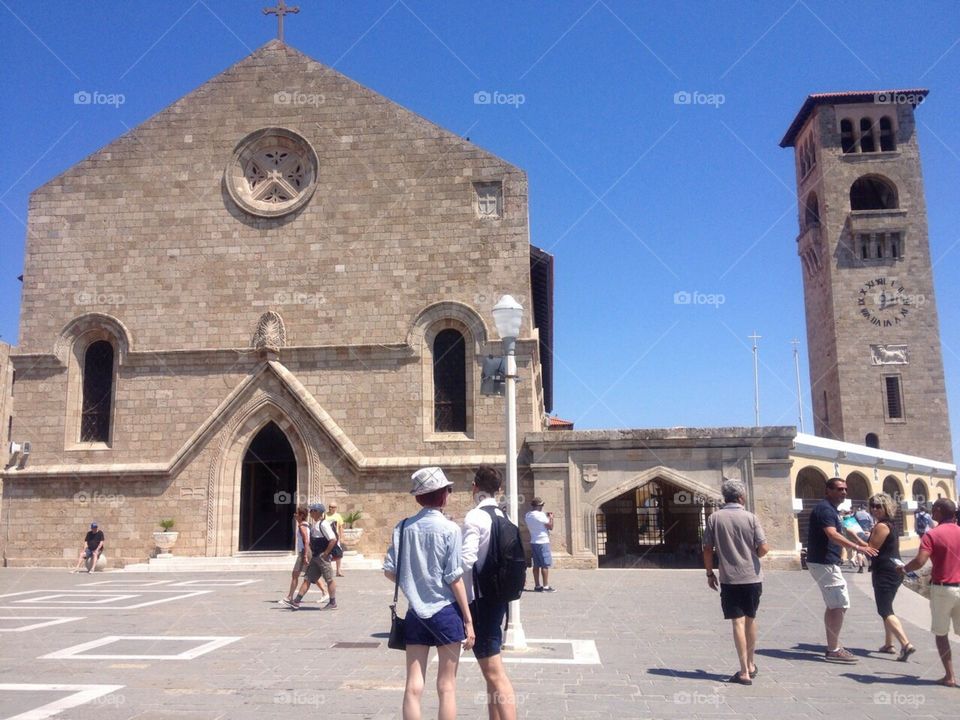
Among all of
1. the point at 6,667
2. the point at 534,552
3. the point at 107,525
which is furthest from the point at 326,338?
the point at 6,667

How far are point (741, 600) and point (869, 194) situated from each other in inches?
2100

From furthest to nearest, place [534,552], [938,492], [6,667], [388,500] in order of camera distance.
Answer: [938,492] < [388,500] < [534,552] < [6,667]

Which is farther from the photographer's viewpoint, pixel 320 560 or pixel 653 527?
pixel 653 527

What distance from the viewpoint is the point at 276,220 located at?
23.1 metres

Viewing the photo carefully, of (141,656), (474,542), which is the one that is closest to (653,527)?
(141,656)

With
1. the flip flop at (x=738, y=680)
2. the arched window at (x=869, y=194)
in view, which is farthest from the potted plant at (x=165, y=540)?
the arched window at (x=869, y=194)

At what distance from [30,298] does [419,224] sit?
1106 cm

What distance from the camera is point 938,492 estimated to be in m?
46.2

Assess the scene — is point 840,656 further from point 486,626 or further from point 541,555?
point 541,555

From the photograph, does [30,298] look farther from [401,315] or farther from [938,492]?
[938,492]

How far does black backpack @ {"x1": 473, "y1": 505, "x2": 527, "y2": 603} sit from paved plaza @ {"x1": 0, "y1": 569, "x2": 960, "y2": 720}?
1.34m

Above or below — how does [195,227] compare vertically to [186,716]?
above

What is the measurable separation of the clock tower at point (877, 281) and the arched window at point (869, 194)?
0.09m

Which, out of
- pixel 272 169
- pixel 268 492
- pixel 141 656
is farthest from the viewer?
pixel 268 492
